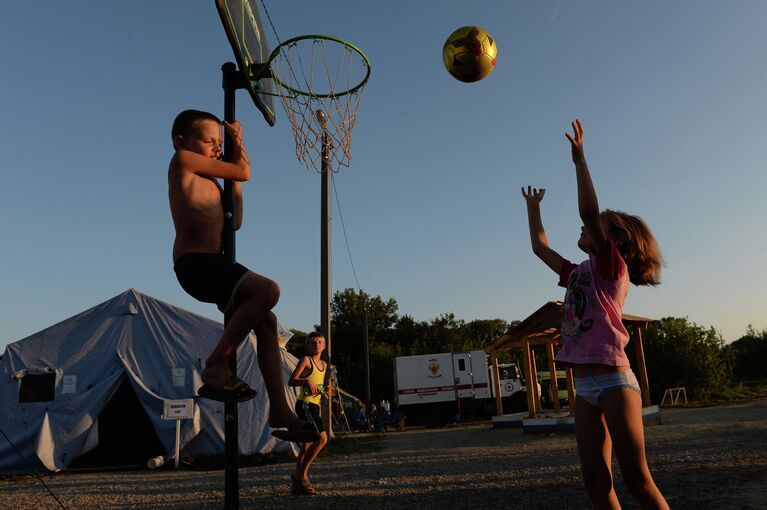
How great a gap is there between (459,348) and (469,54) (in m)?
43.1

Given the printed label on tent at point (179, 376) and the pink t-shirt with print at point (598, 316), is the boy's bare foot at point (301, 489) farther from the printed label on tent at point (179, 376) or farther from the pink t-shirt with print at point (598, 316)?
the printed label on tent at point (179, 376)

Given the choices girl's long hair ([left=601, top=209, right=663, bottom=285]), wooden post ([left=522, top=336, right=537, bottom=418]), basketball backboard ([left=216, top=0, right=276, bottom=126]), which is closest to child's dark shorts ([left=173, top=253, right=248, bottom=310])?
girl's long hair ([left=601, top=209, right=663, bottom=285])

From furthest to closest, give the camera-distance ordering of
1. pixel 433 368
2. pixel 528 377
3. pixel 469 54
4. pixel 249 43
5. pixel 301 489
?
1. pixel 433 368
2. pixel 528 377
3. pixel 301 489
4. pixel 469 54
5. pixel 249 43

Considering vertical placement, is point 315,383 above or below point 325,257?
below

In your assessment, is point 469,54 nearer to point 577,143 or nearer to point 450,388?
point 577,143

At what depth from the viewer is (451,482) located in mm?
Answer: 7441

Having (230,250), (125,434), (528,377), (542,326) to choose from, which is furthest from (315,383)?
(528,377)

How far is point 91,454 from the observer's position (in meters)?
12.6

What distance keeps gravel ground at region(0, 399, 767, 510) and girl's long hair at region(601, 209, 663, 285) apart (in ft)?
9.23

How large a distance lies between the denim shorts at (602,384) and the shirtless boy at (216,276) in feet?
4.87

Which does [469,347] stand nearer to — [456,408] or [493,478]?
[456,408]

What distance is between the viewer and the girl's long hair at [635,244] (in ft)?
11.4

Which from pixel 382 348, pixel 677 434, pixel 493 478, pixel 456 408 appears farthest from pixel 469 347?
pixel 493 478

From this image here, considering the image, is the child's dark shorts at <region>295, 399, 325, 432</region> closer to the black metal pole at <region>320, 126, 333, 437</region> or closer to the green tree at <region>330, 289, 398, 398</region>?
the black metal pole at <region>320, 126, 333, 437</region>
